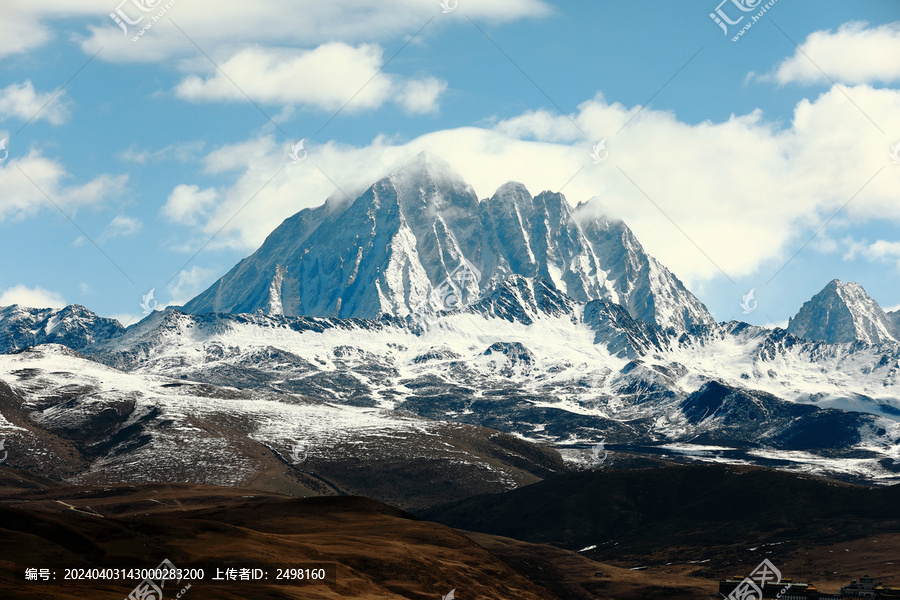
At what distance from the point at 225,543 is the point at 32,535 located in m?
32.2

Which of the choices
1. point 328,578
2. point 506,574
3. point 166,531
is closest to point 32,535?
point 166,531

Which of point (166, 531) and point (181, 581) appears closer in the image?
point (181, 581)

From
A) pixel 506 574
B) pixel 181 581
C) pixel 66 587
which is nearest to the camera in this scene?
pixel 66 587

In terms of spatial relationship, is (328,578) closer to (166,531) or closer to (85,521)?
(166,531)

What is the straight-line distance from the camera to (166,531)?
157375 mm

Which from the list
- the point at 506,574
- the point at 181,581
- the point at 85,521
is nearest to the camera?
the point at 181,581

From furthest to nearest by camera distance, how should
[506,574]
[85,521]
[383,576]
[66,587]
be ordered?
[506,574]
[383,576]
[85,521]
[66,587]

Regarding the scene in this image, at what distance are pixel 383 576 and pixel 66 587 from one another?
60398mm

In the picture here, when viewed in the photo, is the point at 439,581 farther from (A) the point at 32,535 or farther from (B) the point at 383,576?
(A) the point at 32,535

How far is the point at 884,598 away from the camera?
194000 mm

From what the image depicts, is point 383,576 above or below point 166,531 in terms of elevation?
below

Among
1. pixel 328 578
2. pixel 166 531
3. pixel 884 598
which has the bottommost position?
pixel 884 598

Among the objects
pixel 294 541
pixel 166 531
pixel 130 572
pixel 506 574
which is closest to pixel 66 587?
pixel 130 572

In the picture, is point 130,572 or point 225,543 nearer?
point 130,572
